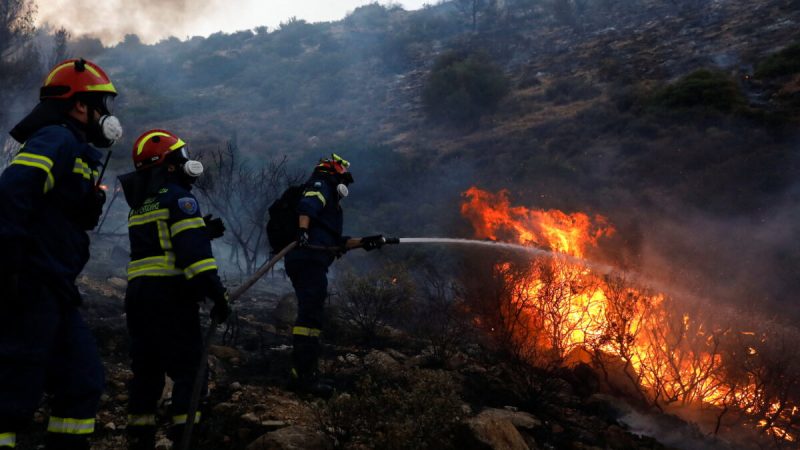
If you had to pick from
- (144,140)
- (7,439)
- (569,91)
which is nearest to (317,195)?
(144,140)

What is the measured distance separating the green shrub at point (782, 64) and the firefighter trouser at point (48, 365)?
69.2 ft

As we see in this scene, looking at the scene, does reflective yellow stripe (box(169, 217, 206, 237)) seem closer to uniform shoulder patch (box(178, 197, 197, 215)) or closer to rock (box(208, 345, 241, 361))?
uniform shoulder patch (box(178, 197, 197, 215))

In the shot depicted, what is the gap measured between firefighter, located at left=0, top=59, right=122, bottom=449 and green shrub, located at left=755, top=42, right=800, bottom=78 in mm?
20705

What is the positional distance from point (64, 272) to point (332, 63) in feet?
125

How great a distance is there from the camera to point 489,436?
3.52m

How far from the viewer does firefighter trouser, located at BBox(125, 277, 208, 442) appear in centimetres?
332

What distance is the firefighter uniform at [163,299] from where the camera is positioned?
130 inches

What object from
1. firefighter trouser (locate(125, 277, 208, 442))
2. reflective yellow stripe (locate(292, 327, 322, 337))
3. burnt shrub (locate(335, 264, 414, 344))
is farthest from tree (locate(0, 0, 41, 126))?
firefighter trouser (locate(125, 277, 208, 442))

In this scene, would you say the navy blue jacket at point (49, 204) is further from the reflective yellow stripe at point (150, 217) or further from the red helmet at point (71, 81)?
the reflective yellow stripe at point (150, 217)

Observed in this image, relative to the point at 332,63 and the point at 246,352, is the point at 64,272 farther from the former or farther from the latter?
the point at 332,63

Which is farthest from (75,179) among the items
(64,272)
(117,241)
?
(117,241)

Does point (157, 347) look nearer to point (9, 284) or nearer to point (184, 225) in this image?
point (184, 225)

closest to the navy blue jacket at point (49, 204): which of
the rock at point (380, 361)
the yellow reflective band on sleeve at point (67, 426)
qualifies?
the yellow reflective band on sleeve at point (67, 426)

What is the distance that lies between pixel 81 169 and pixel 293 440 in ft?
6.79
